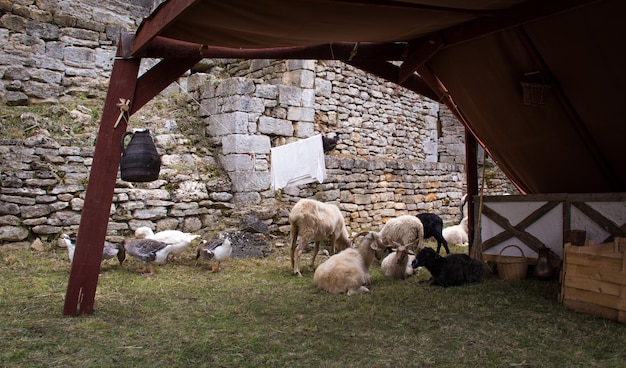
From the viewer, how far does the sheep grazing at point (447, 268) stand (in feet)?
18.1

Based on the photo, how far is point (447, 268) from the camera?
18.3 feet

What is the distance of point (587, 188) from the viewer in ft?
20.1

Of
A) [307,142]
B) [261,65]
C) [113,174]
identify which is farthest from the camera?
[261,65]

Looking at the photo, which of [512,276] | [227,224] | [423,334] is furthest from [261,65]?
[423,334]

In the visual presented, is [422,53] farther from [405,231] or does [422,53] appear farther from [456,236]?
[456,236]

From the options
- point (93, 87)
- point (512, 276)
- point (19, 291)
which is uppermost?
point (93, 87)

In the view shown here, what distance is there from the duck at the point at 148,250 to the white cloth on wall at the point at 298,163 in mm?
2751

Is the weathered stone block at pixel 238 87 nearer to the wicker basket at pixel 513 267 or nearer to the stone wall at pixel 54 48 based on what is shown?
the stone wall at pixel 54 48

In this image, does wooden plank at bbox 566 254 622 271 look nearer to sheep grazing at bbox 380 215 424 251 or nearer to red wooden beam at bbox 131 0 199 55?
sheep grazing at bbox 380 215 424 251

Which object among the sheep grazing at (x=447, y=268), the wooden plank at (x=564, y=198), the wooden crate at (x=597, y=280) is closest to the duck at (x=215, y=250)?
the sheep grazing at (x=447, y=268)

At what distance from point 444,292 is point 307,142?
3920 millimetres

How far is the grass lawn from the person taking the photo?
10.4 feet

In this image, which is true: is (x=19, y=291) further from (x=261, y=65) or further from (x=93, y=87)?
(x=261, y=65)

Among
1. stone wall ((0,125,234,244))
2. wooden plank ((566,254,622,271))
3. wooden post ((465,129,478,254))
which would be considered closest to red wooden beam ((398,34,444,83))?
wooden post ((465,129,478,254))
